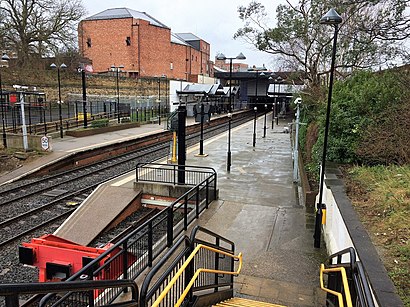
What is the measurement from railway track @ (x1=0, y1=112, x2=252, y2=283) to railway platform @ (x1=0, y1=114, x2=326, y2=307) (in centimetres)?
184

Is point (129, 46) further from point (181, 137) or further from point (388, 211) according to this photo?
point (388, 211)

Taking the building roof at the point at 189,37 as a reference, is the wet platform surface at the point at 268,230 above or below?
below

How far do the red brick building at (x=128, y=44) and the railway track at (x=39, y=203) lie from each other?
40.1 m

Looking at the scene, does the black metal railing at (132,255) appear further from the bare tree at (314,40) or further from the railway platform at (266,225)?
the bare tree at (314,40)

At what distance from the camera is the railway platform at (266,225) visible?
21.4 feet

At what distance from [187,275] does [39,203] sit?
424 inches

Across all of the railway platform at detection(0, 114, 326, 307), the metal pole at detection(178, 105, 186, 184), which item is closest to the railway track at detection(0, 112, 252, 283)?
the railway platform at detection(0, 114, 326, 307)

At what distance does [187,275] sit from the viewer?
4414mm

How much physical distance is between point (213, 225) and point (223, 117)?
131 ft

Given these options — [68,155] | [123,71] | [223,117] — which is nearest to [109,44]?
[123,71]

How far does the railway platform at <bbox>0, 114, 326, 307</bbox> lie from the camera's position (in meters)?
6.53

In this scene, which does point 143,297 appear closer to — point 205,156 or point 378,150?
point 378,150

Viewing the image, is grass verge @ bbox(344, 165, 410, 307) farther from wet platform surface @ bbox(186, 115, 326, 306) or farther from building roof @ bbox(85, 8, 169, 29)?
building roof @ bbox(85, 8, 169, 29)

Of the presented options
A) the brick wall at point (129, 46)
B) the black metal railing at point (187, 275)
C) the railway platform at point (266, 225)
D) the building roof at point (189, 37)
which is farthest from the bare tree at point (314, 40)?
the building roof at point (189, 37)
